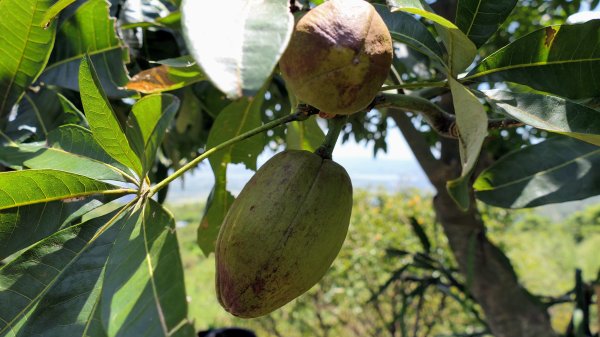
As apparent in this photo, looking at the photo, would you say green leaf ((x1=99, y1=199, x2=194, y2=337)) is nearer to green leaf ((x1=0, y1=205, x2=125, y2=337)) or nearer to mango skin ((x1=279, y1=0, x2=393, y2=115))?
→ green leaf ((x1=0, y1=205, x2=125, y2=337))

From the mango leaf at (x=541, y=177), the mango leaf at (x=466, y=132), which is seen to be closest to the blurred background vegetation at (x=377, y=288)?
the mango leaf at (x=541, y=177)

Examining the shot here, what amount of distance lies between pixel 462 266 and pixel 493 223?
9.28 feet

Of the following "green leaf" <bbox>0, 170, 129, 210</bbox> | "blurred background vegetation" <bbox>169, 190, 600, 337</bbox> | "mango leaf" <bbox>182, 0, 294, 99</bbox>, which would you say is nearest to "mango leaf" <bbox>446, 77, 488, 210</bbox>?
"mango leaf" <bbox>182, 0, 294, 99</bbox>

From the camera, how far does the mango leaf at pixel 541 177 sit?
0.76m

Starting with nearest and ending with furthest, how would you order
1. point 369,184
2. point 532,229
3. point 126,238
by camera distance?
point 126,238
point 369,184
point 532,229

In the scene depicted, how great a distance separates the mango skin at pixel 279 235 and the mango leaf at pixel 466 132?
12 centimetres

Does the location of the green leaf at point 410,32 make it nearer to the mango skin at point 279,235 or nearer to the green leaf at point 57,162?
the mango skin at point 279,235

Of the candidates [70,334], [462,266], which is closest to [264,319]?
[462,266]

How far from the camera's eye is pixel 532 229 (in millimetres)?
6961

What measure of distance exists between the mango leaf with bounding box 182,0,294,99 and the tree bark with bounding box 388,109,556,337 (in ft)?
3.48

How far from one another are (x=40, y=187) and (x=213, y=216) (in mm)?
298

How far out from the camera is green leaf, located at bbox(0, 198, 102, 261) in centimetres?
56

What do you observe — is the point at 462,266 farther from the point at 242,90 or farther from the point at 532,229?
the point at 532,229

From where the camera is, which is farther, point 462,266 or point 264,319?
point 264,319
